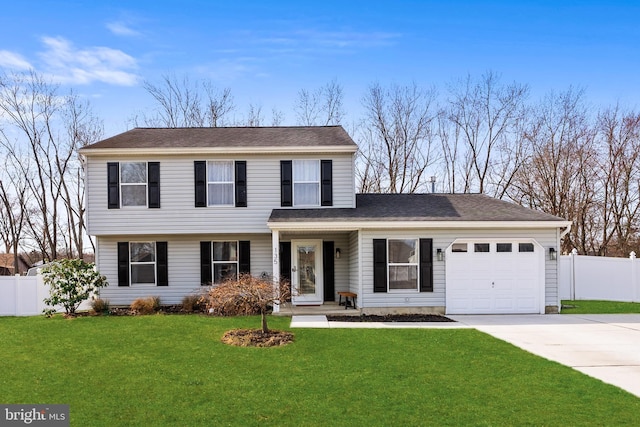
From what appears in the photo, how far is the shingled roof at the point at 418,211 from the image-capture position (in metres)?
15.2

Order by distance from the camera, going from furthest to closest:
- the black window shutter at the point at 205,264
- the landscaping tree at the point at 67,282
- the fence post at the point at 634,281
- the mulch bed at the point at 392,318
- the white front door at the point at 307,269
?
the fence post at the point at 634,281 < the white front door at the point at 307,269 < the black window shutter at the point at 205,264 < the landscaping tree at the point at 67,282 < the mulch bed at the point at 392,318

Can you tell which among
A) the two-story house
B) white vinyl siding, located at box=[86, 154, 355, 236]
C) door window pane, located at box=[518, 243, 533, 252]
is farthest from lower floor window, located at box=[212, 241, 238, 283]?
door window pane, located at box=[518, 243, 533, 252]

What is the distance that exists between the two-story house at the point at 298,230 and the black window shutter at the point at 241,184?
0.10ft

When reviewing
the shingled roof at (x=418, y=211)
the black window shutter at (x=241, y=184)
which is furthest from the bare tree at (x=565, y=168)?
the black window shutter at (x=241, y=184)

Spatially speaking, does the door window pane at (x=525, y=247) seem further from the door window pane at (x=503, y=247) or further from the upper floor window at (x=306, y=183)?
the upper floor window at (x=306, y=183)

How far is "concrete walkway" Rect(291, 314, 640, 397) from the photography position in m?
8.77

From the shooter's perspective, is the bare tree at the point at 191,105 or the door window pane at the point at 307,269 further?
the bare tree at the point at 191,105

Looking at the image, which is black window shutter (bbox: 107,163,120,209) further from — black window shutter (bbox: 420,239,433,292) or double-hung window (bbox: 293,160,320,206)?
black window shutter (bbox: 420,239,433,292)

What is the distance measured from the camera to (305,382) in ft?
25.8

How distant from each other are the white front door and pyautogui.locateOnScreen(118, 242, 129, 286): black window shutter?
5.40m

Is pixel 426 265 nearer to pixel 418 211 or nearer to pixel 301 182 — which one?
pixel 418 211

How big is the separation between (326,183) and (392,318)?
483cm

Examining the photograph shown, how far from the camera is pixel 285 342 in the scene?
10.7 metres

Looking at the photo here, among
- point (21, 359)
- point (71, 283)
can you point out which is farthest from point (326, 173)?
point (21, 359)
